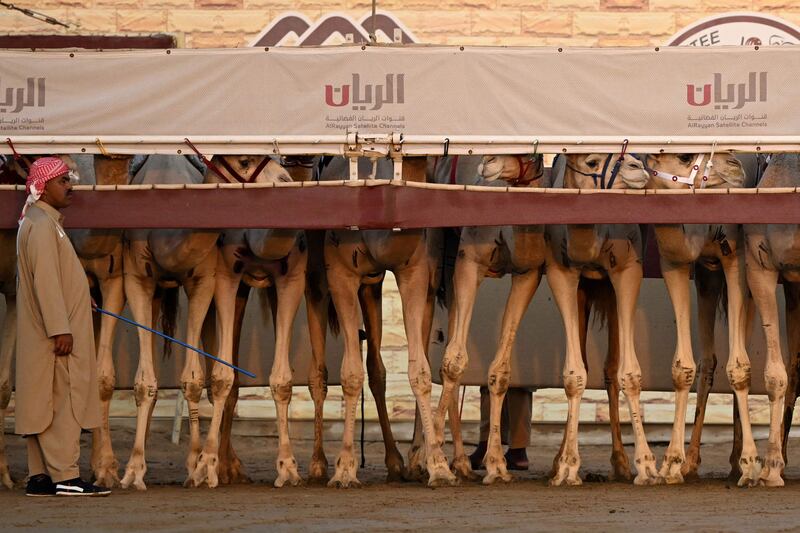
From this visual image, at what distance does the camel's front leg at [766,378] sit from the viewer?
437 inches

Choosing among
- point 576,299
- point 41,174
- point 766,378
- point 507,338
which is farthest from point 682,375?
point 41,174

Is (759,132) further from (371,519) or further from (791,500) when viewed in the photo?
(371,519)

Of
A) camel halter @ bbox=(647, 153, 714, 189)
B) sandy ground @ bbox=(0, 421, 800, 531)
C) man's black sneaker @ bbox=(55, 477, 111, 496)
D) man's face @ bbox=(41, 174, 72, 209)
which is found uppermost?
camel halter @ bbox=(647, 153, 714, 189)

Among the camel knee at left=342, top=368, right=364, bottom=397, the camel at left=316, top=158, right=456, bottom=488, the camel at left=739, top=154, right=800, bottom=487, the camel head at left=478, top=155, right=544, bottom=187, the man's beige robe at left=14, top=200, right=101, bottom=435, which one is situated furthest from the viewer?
the camel knee at left=342, top=368, right=364, bottom=397

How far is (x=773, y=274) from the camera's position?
36.7 feet

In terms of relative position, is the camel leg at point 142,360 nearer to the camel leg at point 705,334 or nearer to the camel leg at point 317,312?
the camel leg at point 317,312

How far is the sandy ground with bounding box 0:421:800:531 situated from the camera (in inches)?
354

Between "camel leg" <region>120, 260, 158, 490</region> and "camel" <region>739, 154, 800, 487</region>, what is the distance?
11.8ft

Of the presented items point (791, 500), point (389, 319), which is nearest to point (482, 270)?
point (791, 500)

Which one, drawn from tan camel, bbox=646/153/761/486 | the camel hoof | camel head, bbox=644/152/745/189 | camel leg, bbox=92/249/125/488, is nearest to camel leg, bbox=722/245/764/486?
tan camel, bbox=646/153/761/486

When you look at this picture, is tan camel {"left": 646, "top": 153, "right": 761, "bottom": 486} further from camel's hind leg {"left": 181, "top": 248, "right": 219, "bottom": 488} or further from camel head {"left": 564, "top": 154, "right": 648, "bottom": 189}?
camel's hind leg {"left": 181, "top": 248, "right": 219, "bottom": 488}

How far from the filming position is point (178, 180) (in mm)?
11562

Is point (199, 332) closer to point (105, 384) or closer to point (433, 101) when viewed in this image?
point (105, 384)

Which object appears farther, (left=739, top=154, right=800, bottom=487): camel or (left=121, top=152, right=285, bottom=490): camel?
(left=121, top=152, right=285, bottom=490): camel
